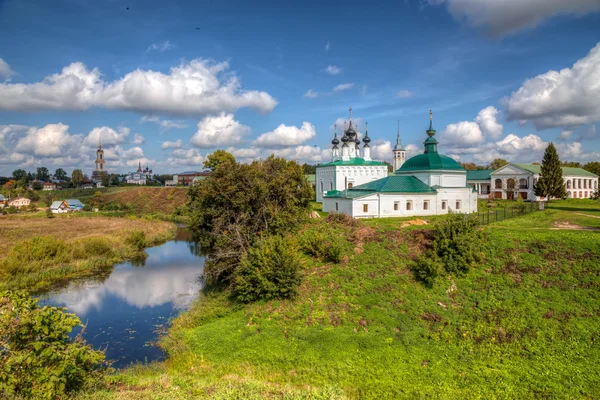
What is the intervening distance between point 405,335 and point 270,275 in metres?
6.76

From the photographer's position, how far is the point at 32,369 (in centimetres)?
864

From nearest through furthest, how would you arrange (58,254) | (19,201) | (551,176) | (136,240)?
(58,254) → (136,240) → (551,176) → (19,201)

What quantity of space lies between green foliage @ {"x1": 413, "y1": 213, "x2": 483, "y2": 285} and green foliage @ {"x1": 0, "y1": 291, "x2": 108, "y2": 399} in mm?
14227

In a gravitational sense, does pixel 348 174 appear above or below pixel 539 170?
below

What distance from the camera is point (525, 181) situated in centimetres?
4850

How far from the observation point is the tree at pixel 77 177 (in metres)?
118

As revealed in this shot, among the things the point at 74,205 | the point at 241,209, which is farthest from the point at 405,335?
the point at 74,205

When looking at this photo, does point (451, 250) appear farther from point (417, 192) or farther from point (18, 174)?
point (18, 174)

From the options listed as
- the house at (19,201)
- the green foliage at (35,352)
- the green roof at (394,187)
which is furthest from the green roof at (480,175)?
the house at (19,201)

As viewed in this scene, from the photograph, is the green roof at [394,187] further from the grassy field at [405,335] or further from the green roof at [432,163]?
the grassy field at [405,335]

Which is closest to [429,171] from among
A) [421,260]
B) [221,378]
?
[421,260]

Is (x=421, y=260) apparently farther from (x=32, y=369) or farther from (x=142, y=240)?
(x=142, y=240)

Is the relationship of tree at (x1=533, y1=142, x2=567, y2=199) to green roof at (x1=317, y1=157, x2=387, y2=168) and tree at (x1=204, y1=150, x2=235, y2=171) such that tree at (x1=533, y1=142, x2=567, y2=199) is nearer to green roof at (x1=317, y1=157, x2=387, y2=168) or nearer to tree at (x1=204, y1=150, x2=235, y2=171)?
green roof at (x1=317, y1=157, x2=387, y2=168)

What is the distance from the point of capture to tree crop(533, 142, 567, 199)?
4253cm
